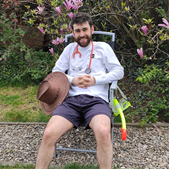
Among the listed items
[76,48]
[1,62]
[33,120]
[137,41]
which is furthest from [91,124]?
[1,62]

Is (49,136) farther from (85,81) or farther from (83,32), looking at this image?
(83,32)

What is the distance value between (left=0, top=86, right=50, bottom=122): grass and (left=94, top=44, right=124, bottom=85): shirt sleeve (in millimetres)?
1430

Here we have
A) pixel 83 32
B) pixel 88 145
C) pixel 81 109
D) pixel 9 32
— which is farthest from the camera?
pixel 9 32

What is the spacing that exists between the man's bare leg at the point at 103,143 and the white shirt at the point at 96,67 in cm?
48

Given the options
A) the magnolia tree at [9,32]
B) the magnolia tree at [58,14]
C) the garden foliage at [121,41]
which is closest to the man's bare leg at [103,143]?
the garden foliage at [121,41]

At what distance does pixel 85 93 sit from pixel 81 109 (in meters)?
0.21

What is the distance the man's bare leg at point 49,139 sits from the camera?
6.07ft

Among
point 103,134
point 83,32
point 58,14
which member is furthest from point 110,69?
point 58,14

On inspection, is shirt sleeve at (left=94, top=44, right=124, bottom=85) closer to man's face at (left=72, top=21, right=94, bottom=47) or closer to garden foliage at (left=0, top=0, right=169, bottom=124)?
man's face at (left=72, top=21, right=94, bottom=47)

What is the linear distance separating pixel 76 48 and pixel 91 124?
1.07 m

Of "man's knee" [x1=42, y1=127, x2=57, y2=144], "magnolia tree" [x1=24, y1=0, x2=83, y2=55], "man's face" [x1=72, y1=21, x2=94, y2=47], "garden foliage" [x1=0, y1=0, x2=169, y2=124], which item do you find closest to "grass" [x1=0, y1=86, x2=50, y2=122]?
"garden foliage" [x1=0, y1=0, x2=169, y2=124]

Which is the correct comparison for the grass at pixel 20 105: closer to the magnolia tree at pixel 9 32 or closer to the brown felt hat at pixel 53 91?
the magnolia tree at pixel 9 32

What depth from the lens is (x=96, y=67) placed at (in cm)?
249

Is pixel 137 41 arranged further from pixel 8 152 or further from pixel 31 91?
pixel 8 152
